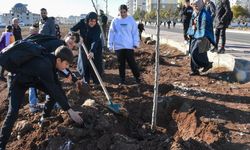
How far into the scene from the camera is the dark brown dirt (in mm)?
4840

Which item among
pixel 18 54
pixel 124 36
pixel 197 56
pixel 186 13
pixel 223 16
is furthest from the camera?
pixel 186 13

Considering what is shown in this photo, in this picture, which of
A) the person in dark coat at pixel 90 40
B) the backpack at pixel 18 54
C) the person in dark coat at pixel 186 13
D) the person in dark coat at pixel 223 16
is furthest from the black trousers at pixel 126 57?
the person in dark coat at pixel 186 13

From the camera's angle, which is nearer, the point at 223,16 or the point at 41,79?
the point at 41,79

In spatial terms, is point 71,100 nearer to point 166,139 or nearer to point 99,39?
point 99,39

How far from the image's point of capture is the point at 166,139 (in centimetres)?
479

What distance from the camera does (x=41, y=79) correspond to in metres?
4.71

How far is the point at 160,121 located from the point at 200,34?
272 cm

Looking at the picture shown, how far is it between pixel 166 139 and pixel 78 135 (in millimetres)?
1060

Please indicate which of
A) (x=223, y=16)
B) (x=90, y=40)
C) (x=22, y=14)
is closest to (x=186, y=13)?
(x=223, y=16)

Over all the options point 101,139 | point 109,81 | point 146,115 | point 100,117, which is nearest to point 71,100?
point 146,115

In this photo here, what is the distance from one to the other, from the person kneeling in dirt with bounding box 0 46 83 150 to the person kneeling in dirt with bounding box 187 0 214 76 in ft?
13.9

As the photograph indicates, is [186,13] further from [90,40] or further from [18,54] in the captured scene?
[18,54]

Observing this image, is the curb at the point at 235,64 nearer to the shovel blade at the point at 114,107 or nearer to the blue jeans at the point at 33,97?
the shovel blade at the point at 114,107

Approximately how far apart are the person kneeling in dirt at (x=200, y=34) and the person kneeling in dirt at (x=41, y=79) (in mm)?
4227
